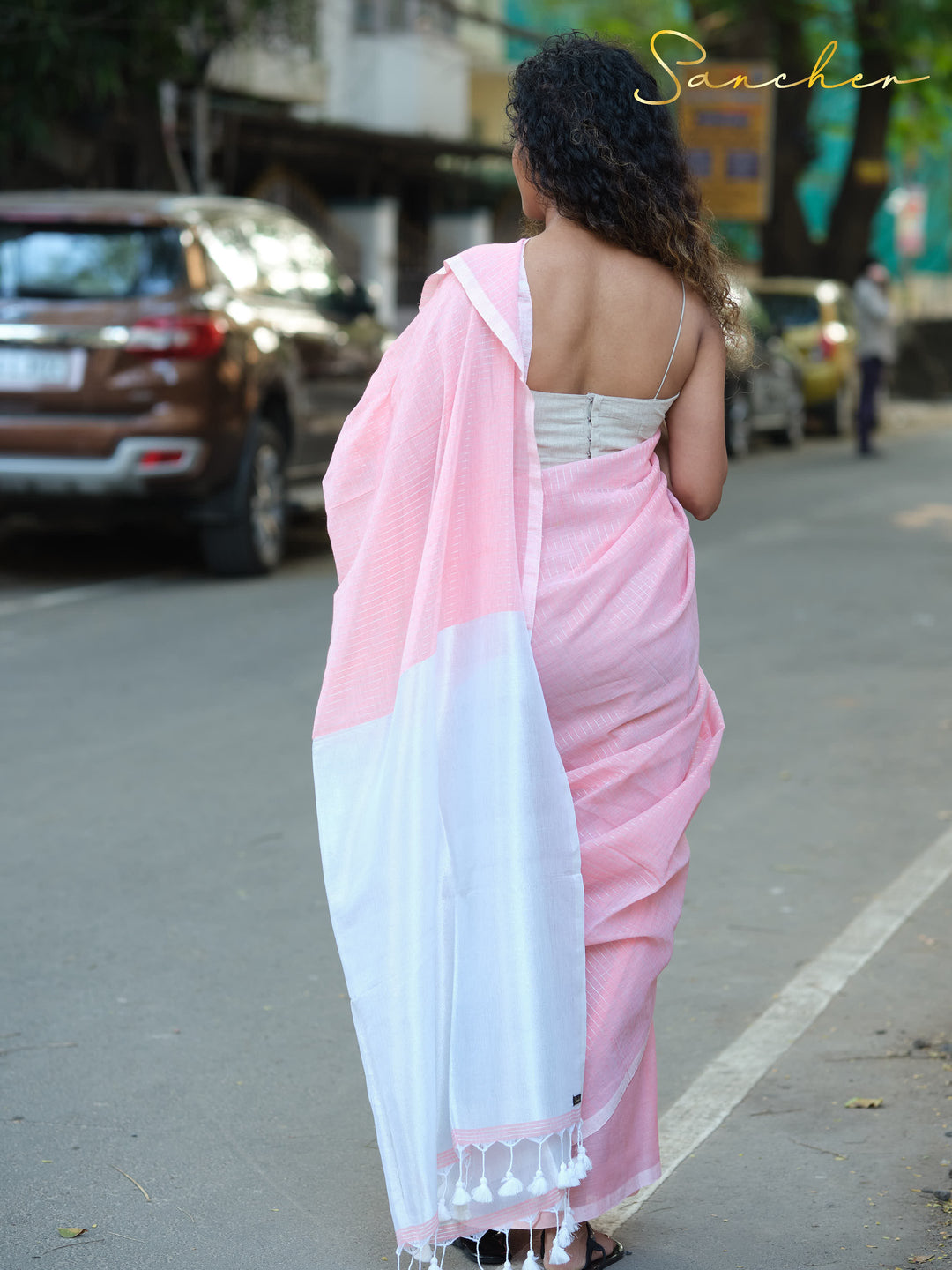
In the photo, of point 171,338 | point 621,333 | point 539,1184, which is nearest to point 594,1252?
point 539,1184

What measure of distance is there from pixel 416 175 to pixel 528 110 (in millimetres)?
24933

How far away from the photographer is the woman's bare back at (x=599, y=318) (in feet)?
9.07

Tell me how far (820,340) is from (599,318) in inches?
755

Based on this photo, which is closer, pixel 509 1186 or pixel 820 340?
pixel 509 1186

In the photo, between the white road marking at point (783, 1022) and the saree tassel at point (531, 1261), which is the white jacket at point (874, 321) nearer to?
the white road marking at point (783, 1022)

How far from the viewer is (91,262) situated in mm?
9414

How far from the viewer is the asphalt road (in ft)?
10.1

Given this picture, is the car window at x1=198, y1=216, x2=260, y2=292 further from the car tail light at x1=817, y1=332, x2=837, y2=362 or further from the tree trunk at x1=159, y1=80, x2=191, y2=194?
the car tail light at x1=817, y1=332, x2=837, y2=362

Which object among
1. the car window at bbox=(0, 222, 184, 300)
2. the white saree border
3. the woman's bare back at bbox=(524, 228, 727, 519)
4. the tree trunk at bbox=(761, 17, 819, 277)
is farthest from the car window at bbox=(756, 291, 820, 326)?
the white saree border

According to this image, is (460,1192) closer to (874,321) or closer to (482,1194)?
(482,1194)

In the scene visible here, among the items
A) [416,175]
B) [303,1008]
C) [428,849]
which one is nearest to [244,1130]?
[303,1008]

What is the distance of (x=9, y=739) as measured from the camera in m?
6.32

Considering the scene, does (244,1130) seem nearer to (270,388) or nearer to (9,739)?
(9,739)

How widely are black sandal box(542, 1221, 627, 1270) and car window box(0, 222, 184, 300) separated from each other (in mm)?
7156
